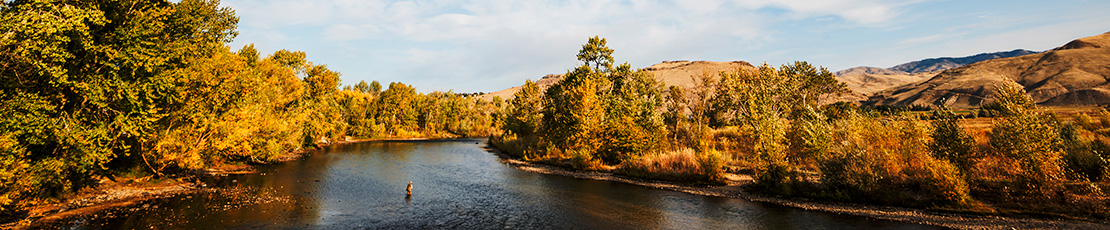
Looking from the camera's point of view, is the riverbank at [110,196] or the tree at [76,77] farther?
the riverbank at [110,196]

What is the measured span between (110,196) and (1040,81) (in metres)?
163

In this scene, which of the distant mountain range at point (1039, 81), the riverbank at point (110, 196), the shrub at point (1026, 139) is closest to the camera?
the riverbank at point (110, 196)

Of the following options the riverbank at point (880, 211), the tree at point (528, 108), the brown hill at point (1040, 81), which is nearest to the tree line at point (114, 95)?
the riverbank at point (880, 211)

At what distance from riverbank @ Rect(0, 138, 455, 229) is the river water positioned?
870 millimetres

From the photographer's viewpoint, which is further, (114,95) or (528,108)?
(528,108)

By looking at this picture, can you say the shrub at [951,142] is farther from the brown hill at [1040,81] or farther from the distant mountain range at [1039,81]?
the brown hill at [1040,81]

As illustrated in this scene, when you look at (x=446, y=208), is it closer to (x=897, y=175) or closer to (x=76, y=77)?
(x=76, y=77)

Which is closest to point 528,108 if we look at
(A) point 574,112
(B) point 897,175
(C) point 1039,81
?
(A) point 574,112

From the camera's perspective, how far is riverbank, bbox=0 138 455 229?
15925mm

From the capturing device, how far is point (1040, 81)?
103m

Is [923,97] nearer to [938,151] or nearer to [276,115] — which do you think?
[938,151]

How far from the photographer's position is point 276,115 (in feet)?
129

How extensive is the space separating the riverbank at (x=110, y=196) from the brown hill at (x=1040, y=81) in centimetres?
10693

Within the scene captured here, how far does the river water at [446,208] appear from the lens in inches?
685
